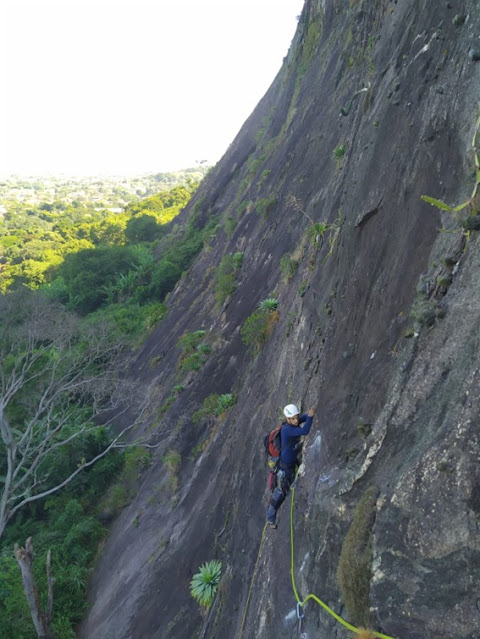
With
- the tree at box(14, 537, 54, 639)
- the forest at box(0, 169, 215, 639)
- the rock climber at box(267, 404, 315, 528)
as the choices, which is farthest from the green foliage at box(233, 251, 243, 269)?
the rock climber at box(267, 404, 315, 528)

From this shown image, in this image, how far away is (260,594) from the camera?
6465mm

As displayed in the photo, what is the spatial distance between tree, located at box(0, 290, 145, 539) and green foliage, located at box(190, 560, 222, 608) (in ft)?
20.7

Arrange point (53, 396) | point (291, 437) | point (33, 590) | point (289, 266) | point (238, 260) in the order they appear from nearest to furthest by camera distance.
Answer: point (291, 437)
point (33, 590)
point (289, 266)
point (53, 396)
point (238, 260)

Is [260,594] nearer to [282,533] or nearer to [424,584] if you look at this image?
[282,533]

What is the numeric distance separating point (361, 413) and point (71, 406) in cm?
2119

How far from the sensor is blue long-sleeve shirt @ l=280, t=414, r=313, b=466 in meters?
6.09

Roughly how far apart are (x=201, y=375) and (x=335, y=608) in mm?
12792

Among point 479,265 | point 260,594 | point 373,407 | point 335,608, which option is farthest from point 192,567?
point 479,265

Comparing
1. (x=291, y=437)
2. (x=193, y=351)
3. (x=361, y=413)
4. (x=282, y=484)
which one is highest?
(x=361, y=413)

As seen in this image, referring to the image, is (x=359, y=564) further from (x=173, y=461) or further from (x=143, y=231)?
(x=143, y=231)

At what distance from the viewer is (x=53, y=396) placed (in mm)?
14570

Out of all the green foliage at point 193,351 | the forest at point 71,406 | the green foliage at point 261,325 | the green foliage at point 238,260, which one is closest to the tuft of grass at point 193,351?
the green foliage at point 193,351

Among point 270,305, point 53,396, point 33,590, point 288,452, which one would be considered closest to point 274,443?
point 288,452

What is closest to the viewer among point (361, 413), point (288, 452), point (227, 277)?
point (361, 413)
